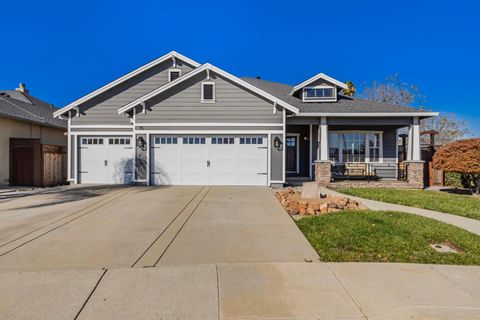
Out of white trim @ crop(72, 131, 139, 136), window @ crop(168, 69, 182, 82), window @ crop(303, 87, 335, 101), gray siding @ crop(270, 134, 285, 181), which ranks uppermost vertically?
window @ crop(168, 69, 182, 82)

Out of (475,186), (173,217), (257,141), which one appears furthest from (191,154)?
(475,186)

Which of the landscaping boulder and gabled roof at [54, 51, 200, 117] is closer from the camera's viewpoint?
the landscaping boulder

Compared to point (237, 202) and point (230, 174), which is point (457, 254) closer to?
point (237, 202)

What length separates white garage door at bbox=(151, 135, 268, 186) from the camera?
43.8 feet

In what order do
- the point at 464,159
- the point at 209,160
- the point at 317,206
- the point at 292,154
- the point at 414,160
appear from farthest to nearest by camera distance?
the point at 292,154, the point at 414,160, the point at 209,160, the point at 464,159, the point at 317,206

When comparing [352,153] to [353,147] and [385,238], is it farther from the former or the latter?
[385,238]

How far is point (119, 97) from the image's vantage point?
15.3m

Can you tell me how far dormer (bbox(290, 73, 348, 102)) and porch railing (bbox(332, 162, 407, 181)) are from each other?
400 centimetres

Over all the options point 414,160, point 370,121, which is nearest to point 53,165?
point 370,121

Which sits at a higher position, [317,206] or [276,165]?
[276,165]

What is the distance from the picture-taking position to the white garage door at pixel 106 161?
14391 mm

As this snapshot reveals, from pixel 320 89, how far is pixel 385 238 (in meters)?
12.6

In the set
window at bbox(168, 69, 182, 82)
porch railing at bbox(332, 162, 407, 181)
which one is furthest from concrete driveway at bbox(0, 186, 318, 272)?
window at bbox(168, 69, 182, 82)

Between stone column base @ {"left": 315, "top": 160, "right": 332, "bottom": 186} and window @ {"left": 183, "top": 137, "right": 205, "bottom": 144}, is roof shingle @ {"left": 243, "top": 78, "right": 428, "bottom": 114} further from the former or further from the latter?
window @ {"left": 183, "top": 137, "right": 205, "bottom": 144}
